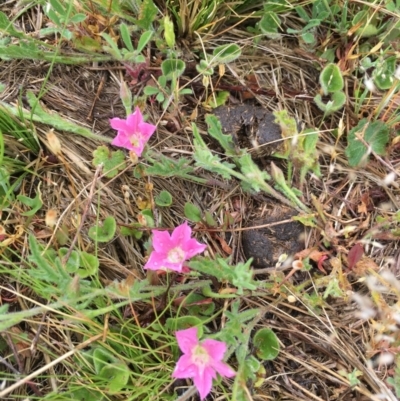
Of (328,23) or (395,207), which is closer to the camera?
(395,207)

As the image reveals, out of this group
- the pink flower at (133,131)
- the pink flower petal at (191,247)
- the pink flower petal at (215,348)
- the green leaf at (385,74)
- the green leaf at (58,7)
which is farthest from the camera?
the green leaf at (385,74)

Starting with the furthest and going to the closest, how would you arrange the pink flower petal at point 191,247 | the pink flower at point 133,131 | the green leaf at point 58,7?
the green leaf at point 58,7 < the pink flower at point 133,131 < the pink flower petal at point 191,247

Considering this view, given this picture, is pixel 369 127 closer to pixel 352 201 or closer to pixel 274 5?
pixel 352 201

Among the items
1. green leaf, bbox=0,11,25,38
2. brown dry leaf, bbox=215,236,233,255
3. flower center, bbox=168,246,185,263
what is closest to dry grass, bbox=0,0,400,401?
brown dry leaf, bbox=215,236,233,255

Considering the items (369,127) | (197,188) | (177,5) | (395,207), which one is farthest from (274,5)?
(395,207)

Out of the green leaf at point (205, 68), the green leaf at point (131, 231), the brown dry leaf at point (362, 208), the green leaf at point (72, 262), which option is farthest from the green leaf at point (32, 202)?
the brown dry leaf at point (362, 208)

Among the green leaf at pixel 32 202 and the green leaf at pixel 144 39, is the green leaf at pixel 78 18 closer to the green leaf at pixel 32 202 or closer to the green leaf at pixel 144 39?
the green leaf at pixel 144 39

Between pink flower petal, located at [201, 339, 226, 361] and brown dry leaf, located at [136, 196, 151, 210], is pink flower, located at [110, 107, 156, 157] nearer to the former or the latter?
brown dry leaf, located at [136, 196, 151, 210]

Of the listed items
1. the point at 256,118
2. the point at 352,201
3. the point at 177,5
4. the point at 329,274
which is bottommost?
the point at 329,274

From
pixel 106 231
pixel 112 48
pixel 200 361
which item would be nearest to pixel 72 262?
pixel 106 231
